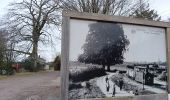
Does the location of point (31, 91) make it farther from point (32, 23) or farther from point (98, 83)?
point (32, 23)

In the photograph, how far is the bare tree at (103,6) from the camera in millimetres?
22453

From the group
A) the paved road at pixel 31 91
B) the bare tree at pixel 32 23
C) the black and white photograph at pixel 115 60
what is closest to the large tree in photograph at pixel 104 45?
the black and white photograph at pixel 115 60

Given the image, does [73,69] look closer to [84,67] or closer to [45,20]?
[84,67]

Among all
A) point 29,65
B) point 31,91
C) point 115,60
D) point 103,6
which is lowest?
point 31,91

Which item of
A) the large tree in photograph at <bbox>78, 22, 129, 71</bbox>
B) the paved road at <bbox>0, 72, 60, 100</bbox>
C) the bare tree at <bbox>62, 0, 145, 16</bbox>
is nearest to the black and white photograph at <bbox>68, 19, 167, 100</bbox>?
the large tree in photograph at <bbox>78, 22, 129, 71</bbox>

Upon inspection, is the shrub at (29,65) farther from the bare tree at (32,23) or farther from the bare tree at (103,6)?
the bare tree at (103,6)

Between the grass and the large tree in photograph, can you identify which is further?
the large tree in photograph

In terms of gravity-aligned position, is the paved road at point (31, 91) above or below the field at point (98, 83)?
below

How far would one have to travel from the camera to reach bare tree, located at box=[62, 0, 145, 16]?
22.5 metres

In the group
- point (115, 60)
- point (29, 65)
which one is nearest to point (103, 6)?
point (115, 60)

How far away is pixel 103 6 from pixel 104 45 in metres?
14.8

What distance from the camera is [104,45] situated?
8.26 meters

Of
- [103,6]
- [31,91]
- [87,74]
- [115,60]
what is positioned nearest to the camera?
[87,74]

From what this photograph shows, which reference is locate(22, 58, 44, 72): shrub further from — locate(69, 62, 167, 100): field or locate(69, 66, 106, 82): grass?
locate(69, 66, 106, 82): grass
